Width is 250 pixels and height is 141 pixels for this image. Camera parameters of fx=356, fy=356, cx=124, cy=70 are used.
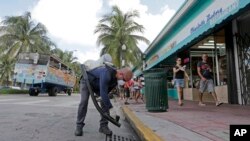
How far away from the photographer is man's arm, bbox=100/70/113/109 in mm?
5754

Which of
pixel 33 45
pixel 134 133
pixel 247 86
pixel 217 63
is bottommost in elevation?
pixel 134 133

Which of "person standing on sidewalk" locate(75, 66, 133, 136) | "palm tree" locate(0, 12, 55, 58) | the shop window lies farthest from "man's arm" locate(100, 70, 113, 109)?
"palm tree" locate(0, 12, 55, 58)

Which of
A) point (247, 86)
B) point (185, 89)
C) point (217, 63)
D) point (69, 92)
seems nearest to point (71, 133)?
point (247, 86)

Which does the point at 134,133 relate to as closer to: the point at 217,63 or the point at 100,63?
the point at 100,63

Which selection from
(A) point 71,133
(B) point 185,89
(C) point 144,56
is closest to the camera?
(A) point 71,133

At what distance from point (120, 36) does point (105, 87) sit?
1125 inches

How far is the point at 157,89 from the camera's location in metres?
9.52

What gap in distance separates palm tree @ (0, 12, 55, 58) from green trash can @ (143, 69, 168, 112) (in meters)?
32.9

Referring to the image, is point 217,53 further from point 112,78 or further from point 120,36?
point 120,36

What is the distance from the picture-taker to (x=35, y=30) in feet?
142

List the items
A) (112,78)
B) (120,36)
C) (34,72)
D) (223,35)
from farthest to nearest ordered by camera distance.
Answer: (120,36) → (34,72) → (223,35) → (112,78)

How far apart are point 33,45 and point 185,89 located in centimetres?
2744

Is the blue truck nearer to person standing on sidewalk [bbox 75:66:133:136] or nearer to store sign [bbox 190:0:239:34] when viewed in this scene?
store sign [bbox 190:0:239:34]

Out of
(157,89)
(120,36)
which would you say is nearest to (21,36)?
(120,36)
